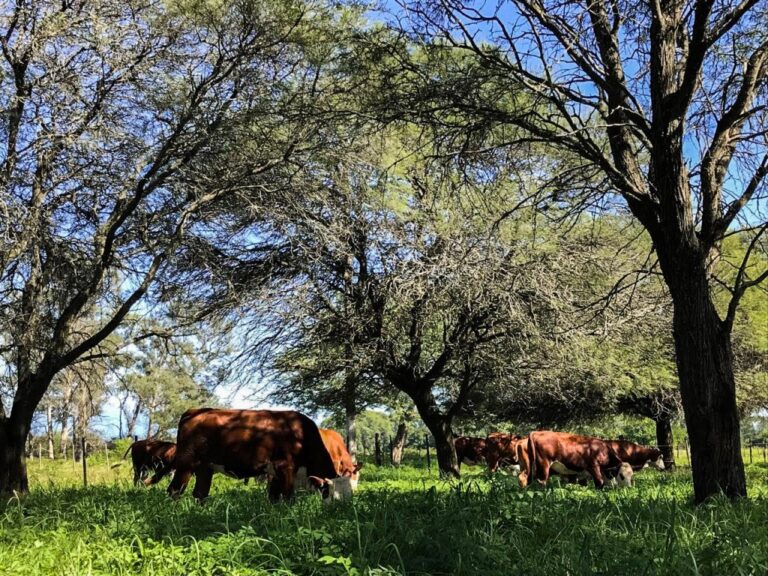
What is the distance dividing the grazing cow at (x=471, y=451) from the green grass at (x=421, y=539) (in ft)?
69.6

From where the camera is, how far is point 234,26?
31.9 ft

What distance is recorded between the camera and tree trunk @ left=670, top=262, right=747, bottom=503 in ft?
20.0

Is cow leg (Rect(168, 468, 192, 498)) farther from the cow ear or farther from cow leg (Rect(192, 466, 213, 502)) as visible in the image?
the cow ear

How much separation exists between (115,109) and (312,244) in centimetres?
393

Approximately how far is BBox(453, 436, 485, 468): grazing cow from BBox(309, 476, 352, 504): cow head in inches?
735

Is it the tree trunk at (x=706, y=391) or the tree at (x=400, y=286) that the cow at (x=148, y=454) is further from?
the tree trunk at (x=706, y=391)

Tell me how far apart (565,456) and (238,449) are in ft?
22.3

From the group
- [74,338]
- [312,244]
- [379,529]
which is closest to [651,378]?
[312,244]

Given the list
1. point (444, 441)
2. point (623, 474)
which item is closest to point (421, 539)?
point (623, 474)

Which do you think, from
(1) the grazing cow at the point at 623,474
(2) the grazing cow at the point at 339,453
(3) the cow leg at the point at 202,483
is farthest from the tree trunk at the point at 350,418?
(3) the cow leg at the point at 202,483

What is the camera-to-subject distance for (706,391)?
6133 mm

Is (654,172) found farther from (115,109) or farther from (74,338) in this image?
(74,338)

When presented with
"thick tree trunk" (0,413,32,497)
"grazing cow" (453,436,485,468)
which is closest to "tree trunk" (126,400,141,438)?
"grazing cow" (453,436,485,468)

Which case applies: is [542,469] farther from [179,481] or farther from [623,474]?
[179,481]
